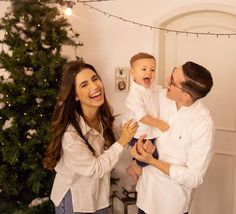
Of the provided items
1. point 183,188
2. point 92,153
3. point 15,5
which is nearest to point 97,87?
point 92,153

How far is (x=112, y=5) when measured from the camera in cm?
308

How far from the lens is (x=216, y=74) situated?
9.37 feet

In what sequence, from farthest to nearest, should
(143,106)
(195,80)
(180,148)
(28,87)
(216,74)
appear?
(216,74) → (28,87) → (143,106) → (180,148) → (195,80)

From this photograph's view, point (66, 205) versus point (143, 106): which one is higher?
point (143, 106)

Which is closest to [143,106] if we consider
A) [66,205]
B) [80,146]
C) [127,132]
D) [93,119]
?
[127,132]

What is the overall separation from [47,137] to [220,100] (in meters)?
1.41

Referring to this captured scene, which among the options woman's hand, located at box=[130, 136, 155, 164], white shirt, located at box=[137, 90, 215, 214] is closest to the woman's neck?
woman's hand, located at box=[130, 136, 155, 164]

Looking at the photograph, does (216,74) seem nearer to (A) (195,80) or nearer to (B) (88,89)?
(A) (195,80)

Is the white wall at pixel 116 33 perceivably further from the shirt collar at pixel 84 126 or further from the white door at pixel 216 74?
the shirt collar at pixel 84 126

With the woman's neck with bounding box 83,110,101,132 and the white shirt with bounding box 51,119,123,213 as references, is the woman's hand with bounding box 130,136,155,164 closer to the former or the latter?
the white shirt with bounding box 51,119,123,213

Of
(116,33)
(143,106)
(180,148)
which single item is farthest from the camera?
(116,33)

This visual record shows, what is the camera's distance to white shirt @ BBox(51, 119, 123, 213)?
5.93 feet

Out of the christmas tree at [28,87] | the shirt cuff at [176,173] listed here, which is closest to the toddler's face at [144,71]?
the shirt cuff at [176,173]

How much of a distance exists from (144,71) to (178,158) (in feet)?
1.70
